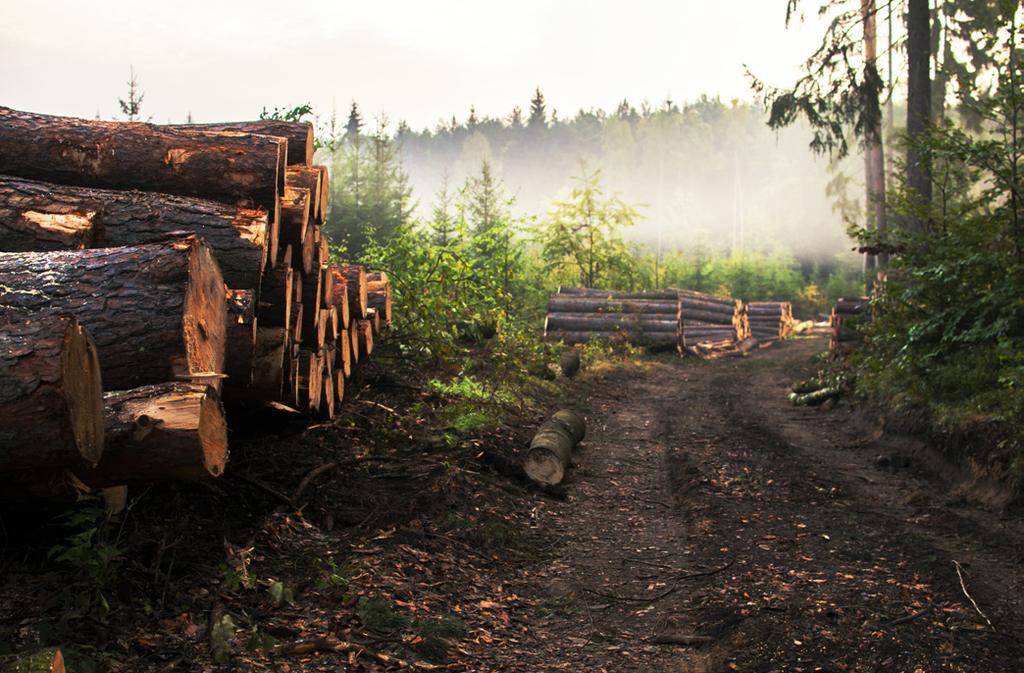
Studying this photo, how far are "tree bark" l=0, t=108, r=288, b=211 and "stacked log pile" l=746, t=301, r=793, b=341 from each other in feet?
81.6

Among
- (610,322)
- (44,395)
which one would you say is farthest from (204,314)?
(610,322)

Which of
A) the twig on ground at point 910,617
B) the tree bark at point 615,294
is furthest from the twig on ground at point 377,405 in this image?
the tree bark at point 615,294

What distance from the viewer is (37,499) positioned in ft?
13.4

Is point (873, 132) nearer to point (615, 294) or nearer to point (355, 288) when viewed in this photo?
point (615, 294)

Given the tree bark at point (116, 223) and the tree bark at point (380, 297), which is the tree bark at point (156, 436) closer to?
the tree bark at point (116, 223)

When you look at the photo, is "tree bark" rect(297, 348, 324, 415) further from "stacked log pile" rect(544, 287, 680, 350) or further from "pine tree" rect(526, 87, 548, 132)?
"pine tree" rect(526, 87, 548, 132)

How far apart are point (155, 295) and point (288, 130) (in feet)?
11.6

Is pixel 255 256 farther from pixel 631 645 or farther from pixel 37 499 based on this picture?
pixel 631 645

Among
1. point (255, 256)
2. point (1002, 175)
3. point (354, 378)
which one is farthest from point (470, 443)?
point (1002, 175)

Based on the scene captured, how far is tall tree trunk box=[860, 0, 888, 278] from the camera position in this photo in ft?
53.0

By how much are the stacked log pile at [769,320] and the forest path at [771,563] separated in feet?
66.3

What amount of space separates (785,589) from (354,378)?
5.56 metres

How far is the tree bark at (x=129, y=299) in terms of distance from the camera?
4.18 meters

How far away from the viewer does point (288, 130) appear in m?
7.39
